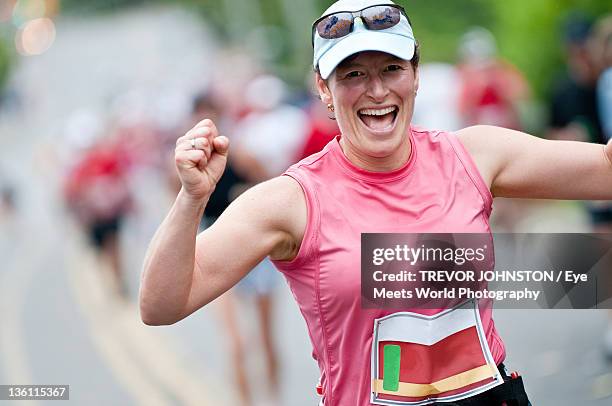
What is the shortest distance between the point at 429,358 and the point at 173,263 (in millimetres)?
732

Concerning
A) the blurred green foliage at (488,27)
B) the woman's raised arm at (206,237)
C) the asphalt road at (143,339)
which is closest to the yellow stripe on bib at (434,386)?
the woman's raised arm at (206,237)

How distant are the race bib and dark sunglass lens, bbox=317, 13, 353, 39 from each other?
0.77 meters

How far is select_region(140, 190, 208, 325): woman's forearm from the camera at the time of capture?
3.21 meters

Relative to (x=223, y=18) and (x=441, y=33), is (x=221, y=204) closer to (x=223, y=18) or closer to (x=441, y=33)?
(x=441, y=33)

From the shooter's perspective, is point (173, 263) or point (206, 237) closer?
point (173, 263)

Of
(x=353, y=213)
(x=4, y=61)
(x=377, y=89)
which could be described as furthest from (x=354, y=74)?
(x=4, y=61)

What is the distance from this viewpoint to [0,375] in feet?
33.0

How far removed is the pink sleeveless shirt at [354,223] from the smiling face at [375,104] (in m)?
0.07

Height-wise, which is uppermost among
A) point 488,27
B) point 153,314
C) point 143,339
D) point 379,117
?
point 488,27

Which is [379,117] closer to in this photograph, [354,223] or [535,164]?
[354,223]

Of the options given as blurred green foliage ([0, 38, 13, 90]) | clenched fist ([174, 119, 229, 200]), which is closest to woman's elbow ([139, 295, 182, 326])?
clenched fist ([174, 119, 229, 200])

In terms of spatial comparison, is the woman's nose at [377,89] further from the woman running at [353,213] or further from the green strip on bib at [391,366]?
the green strip on bib at [391,366]

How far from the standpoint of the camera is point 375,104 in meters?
3.38

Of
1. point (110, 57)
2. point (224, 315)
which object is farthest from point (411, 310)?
point (110, 57)
